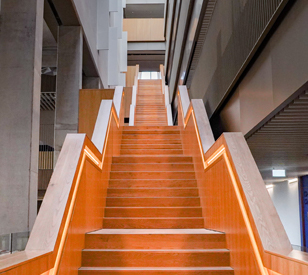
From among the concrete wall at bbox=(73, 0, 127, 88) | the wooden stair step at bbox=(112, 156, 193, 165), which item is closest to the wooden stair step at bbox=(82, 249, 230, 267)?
the wooden stair step at bbox=(112, 156, 193, 165)

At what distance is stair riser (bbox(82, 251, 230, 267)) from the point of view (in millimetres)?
3869

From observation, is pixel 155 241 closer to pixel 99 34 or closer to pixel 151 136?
pixel 151 136

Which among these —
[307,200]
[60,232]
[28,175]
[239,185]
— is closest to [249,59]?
[239,185]

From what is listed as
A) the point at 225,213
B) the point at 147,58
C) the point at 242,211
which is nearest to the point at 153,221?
the point at 225,213

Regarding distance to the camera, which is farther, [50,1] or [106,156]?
[50,1]

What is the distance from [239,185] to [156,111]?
35.1 ft

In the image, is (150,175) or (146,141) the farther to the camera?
(146,141)

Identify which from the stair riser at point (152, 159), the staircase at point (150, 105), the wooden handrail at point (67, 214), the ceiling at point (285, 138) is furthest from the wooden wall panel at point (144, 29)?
the wooden handrail at point (67, 214)

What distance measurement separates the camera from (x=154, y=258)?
12.8 ft

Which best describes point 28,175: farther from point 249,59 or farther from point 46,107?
point 46,107

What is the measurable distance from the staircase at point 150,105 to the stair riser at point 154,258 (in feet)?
28.7

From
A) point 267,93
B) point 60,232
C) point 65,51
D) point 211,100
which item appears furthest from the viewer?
point 65,51

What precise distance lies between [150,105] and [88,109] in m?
4.96

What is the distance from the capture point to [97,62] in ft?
44.1
